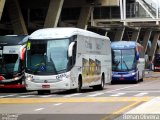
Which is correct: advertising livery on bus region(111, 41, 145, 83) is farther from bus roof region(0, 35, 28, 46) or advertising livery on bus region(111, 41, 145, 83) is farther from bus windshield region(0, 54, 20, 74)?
bus windshield region(0, 54, 20, 74)

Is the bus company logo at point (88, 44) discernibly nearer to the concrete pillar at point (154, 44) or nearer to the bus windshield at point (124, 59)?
the bus windshield at point (124, 59)

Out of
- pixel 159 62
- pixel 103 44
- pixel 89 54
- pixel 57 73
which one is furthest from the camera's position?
pixel 159 62

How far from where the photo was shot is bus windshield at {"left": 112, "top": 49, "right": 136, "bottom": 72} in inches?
1695

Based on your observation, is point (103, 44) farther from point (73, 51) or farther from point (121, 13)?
point (121, 13)

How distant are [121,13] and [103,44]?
146ft

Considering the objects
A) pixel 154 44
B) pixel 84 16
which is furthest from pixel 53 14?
pixel 154 44

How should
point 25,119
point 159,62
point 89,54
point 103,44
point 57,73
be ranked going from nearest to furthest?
point 25,119
point 57,73
point 89,54
point 103,44
point 159,62

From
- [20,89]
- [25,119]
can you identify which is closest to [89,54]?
[20,89]

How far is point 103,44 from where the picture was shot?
109 ft

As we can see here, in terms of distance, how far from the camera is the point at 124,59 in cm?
4316

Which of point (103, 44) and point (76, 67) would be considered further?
point (103, 44)

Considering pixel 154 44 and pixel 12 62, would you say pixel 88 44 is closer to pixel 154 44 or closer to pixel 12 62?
pixel 12 62

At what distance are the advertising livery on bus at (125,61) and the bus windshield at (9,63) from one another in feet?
44.7

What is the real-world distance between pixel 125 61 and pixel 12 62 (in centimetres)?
1385
